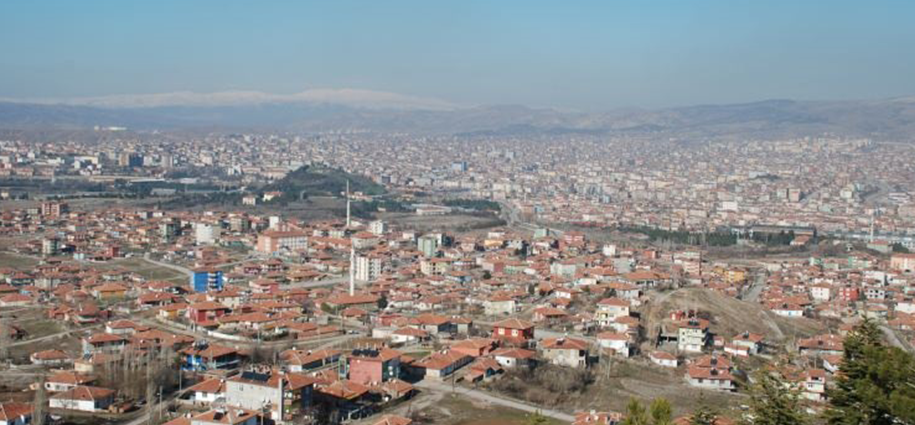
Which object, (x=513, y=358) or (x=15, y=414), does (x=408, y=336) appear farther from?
(x=15, y=414)

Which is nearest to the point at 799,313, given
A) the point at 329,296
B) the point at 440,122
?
the point at 329,296

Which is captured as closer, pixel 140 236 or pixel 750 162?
pixel 140 236

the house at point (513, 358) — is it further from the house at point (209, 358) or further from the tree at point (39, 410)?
the tree at point (39, 410)

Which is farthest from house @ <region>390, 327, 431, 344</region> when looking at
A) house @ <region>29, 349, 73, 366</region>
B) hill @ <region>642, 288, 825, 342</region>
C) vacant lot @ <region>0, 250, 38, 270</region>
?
vacant lot @ <region>0, 250, 38, 270</region>

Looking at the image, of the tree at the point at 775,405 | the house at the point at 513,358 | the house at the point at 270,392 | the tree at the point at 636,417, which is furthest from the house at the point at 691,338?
the tree at the point at 775,405

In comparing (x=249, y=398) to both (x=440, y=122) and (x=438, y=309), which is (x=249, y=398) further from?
(x=440, y=122)

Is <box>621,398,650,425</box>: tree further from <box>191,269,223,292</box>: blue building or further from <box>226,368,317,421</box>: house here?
<box>191,269,223,292</box>: blue building
